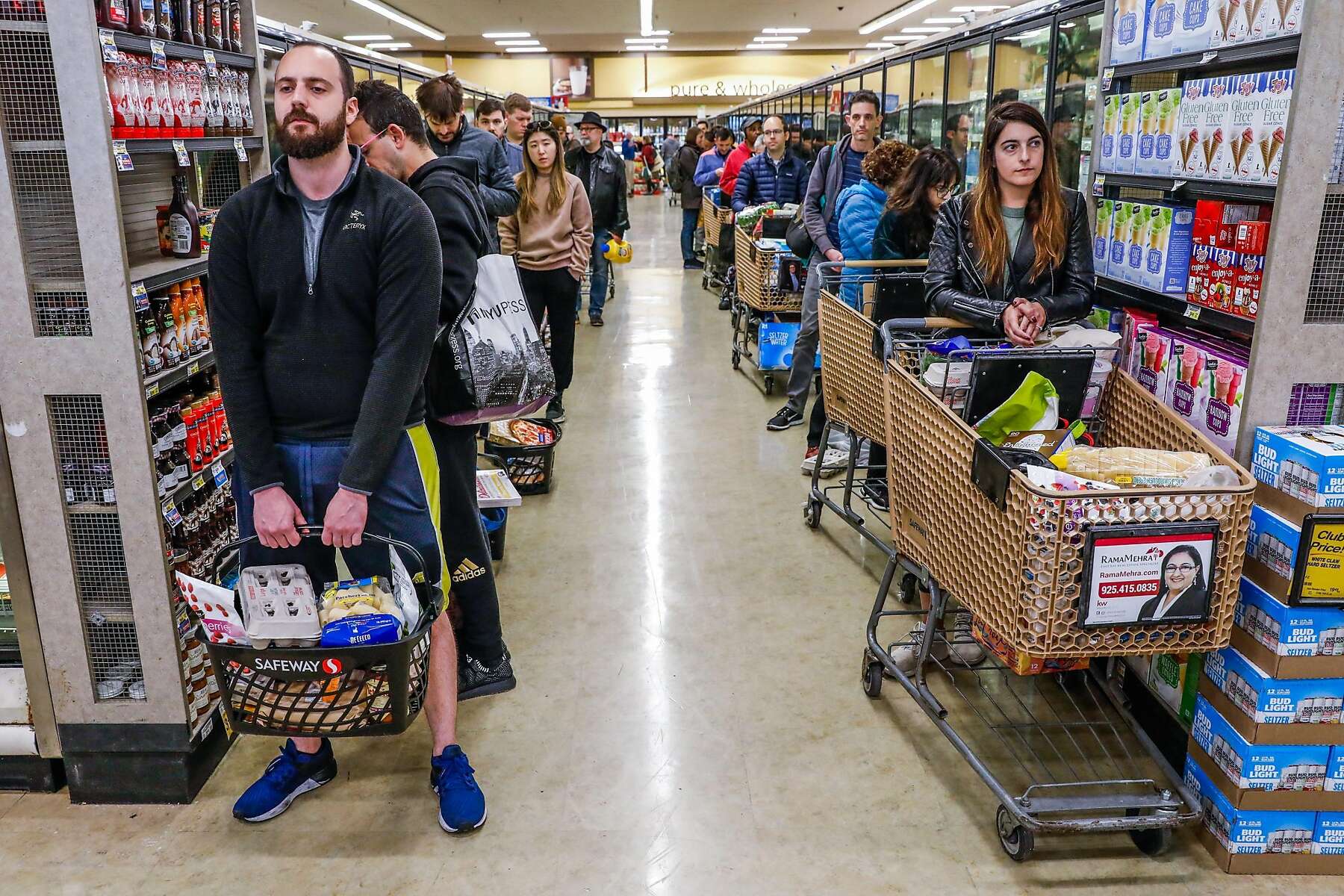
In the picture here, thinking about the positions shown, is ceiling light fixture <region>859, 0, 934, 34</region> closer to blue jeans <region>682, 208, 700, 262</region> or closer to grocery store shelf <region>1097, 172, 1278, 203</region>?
blue jeans <region>682, 208, 700, 262</region>

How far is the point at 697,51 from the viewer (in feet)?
95.0

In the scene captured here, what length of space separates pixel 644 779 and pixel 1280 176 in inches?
83.4

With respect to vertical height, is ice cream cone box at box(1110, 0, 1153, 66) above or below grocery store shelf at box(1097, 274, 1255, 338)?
above

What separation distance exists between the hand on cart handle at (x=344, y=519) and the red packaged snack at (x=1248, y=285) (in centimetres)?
214

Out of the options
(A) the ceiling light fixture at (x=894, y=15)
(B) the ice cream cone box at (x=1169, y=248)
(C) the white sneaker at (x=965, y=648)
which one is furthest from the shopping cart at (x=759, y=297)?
(A) the ceiling light fixture at (x=894, y=15)

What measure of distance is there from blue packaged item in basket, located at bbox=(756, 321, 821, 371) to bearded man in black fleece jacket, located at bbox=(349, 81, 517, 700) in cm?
377

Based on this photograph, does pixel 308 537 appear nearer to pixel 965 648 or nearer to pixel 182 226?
pixel 182 226

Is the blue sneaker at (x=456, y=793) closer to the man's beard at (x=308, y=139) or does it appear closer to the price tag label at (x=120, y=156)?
the man's beard at (x=308, y=139)

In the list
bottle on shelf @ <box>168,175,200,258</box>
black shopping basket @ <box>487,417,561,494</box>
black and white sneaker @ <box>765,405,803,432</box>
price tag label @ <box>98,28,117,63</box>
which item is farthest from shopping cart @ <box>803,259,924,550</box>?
price tag label @ <box>98,28,117,63</box>

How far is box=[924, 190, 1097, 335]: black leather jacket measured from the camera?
2.97m

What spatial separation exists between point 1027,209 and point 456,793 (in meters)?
2.31

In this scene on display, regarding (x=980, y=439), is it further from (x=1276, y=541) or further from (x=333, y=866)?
(x=333, y=866)

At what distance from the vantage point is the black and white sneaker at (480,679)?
314 cm

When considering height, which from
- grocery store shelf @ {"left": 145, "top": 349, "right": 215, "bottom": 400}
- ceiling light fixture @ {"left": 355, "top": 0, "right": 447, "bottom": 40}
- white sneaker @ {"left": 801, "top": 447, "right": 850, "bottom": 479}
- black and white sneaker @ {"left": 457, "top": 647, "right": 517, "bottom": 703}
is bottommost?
black and white sneaker @ {"left": 457, "top": 647, "right": 517, "bottom": 703}
